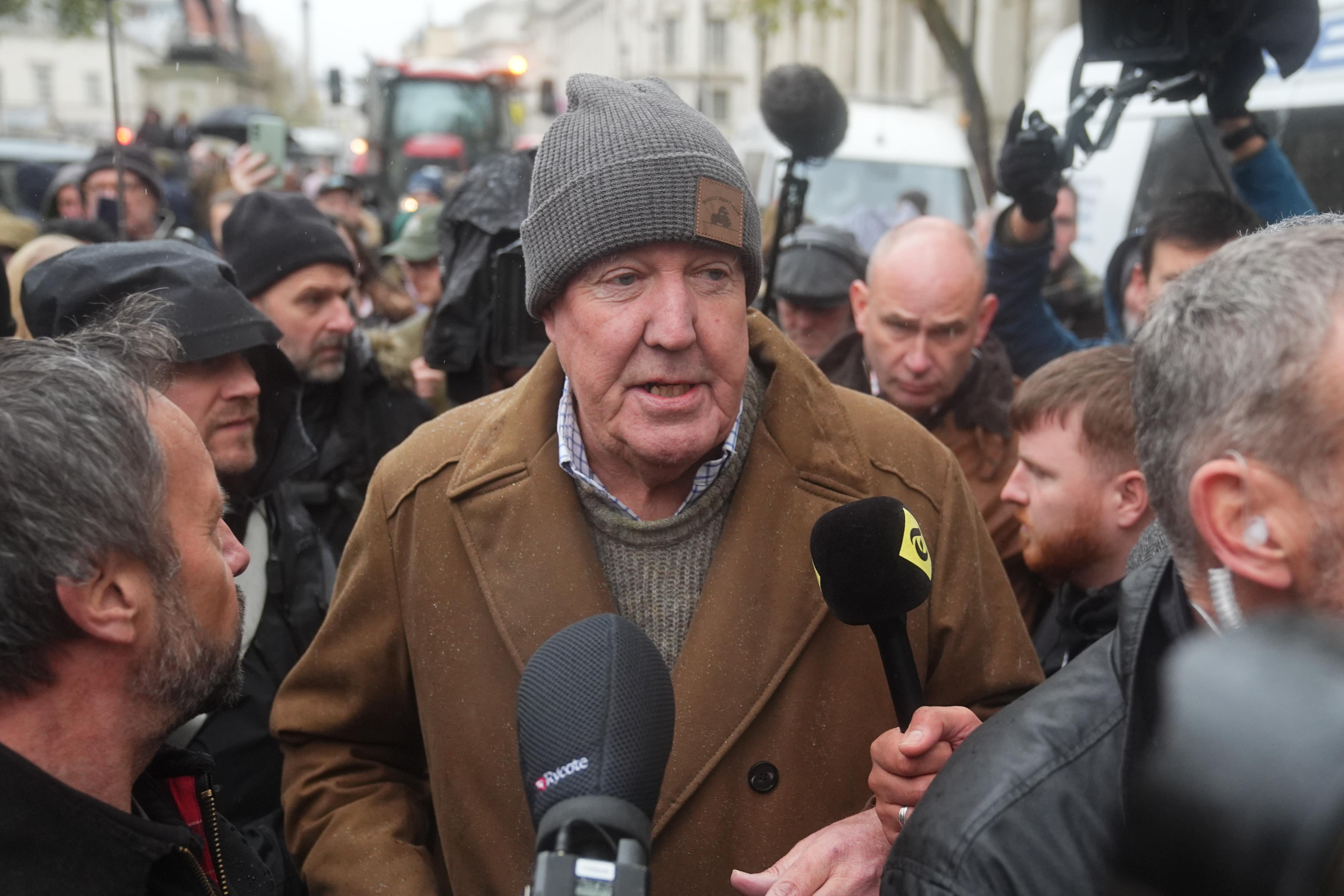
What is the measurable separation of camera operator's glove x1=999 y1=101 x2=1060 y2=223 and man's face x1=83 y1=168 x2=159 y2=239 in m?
5.12

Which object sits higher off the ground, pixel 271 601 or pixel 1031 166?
pixel 1031 166

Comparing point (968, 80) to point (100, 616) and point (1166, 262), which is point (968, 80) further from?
point (100, 616)

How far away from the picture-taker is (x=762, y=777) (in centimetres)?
209

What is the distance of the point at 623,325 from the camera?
217 cm

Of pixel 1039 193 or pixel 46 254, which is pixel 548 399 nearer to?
pixel 1039 193

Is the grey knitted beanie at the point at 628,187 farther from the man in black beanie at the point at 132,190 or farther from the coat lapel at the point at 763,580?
the man in black beanie at the point at 132,190

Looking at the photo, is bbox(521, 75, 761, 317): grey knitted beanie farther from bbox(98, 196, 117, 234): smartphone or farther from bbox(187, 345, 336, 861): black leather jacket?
bbox(98, 196, 117, 234): smartphone

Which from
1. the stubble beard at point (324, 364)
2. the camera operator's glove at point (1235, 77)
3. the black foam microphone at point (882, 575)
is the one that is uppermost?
the camera operator's glove at point (1235, 77)

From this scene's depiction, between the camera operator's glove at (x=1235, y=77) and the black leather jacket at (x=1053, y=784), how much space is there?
7.65 ft

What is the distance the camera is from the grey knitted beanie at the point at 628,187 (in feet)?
7.01

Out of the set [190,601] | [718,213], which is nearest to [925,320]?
[718,213]

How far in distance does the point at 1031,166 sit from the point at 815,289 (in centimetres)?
119

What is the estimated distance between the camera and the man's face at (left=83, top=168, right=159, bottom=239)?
23.2 feet

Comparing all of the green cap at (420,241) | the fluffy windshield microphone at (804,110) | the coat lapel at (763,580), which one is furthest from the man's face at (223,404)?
the green cap at (420,241)
